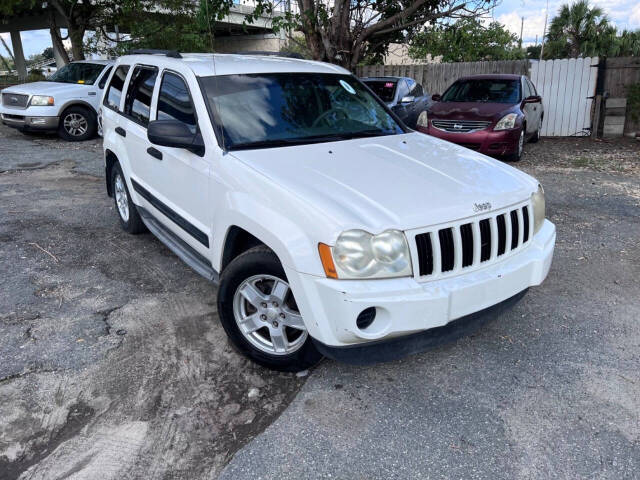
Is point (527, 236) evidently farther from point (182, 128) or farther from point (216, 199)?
point (182, 128)

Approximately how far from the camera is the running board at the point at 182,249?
3.69 meters

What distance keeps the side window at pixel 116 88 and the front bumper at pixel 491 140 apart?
5938 millimetres

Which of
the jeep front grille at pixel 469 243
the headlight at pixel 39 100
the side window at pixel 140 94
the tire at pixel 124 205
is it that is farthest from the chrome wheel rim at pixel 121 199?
the headlight at pixel 39 100

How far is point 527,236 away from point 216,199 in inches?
76.3

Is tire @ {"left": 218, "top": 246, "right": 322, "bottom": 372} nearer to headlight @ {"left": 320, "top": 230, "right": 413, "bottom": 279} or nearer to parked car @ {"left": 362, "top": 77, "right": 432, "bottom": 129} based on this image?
headlight @ {"left": 320, "top": 230, "right": 413, "bottom": 279}

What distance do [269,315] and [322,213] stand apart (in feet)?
2.53

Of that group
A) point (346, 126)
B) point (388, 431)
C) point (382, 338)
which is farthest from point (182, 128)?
point (388, 431)

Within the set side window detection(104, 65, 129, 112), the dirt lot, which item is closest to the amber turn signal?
the dirt lot

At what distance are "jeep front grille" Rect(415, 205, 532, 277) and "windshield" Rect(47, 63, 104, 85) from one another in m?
11.6

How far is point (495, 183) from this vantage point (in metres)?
3.28

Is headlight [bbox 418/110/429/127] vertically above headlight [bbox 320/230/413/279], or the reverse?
headlight [bbox 320/230/413/279]

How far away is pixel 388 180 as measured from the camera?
3133mm

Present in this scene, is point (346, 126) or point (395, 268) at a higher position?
point (346, 126)

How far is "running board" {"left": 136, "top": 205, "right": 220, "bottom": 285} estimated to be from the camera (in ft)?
12.1
